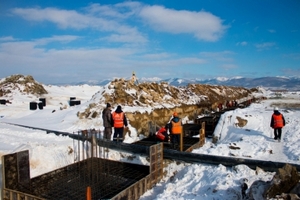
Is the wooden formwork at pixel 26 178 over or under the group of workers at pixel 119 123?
under

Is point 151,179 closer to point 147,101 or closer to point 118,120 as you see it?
point 118,120

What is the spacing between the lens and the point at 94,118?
1277 centimetres

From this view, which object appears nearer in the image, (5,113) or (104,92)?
(104,92)

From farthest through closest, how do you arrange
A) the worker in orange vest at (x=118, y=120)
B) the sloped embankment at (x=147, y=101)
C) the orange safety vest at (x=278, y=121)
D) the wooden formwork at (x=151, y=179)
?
the sloped embankment at (x=147, y=101), the orange safety vest at (x=278, y=121), the worker in orange vest at (x=118, y=120), the wooden formwork at (x=151, y=179)

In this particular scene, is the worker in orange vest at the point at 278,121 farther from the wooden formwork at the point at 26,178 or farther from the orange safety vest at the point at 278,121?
the wooden formwork at the point at 26,178

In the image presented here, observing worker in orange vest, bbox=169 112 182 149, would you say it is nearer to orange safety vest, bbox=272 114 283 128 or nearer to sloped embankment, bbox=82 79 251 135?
sloped embankment, bbox=82 79 251 135

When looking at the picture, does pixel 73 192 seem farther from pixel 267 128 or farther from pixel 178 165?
pixel 267 128

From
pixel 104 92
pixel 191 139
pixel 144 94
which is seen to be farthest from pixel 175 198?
pixel 144 94

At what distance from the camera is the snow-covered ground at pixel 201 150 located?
211 inches

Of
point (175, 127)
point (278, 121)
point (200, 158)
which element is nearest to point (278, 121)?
point (278, 121)

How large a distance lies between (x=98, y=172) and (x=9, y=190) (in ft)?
7.68

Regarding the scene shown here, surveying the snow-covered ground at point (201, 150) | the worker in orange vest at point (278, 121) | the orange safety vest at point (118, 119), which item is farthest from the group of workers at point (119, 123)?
the worker in orange vest at point (278, 121)

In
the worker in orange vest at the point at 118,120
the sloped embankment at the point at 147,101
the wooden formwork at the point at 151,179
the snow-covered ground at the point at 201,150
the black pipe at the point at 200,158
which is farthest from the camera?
the sloped embankment at the point at 147,101

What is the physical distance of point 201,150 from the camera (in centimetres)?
963
